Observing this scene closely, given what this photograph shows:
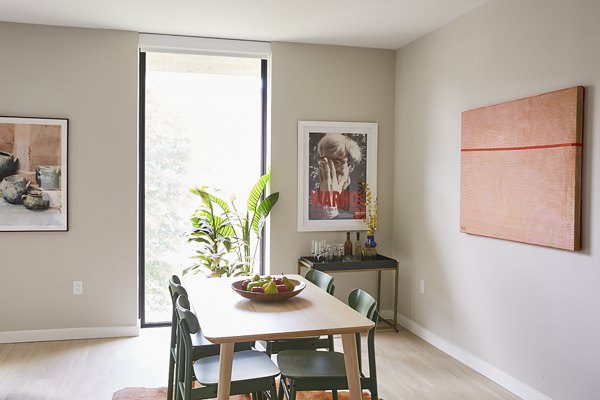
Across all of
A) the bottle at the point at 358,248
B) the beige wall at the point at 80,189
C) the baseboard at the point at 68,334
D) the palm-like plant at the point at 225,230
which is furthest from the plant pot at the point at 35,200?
the bottle at the point at 358,248

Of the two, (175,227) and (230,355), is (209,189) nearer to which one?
(175,227)

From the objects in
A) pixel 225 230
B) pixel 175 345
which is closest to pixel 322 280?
pixel 175 345

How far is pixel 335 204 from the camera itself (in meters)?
5.11

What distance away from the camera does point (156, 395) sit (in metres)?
3.41

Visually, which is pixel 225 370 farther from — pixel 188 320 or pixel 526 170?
pixel 526 170

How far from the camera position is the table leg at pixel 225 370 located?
2.39m

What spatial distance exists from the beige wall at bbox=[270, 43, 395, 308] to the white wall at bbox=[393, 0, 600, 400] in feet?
0.46

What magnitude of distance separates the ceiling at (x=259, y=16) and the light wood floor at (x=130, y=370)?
101 inches

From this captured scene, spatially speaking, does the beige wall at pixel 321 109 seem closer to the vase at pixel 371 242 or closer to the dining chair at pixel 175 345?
Result: the vase at pixel 371 242

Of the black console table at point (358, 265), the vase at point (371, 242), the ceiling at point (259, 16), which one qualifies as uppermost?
the ceiling at point (259, 16)

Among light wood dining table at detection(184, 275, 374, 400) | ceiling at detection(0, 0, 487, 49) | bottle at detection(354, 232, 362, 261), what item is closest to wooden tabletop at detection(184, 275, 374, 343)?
light wood dining table at detection(184, 275, 374, 400)

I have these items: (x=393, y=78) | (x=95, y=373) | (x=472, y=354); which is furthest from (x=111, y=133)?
(x=472, y=354)

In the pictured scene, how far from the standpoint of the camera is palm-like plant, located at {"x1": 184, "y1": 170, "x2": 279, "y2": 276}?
4738mm

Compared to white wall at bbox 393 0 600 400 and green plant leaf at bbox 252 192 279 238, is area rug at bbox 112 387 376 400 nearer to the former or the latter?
A: white wall at bbox 393 0 600 400
